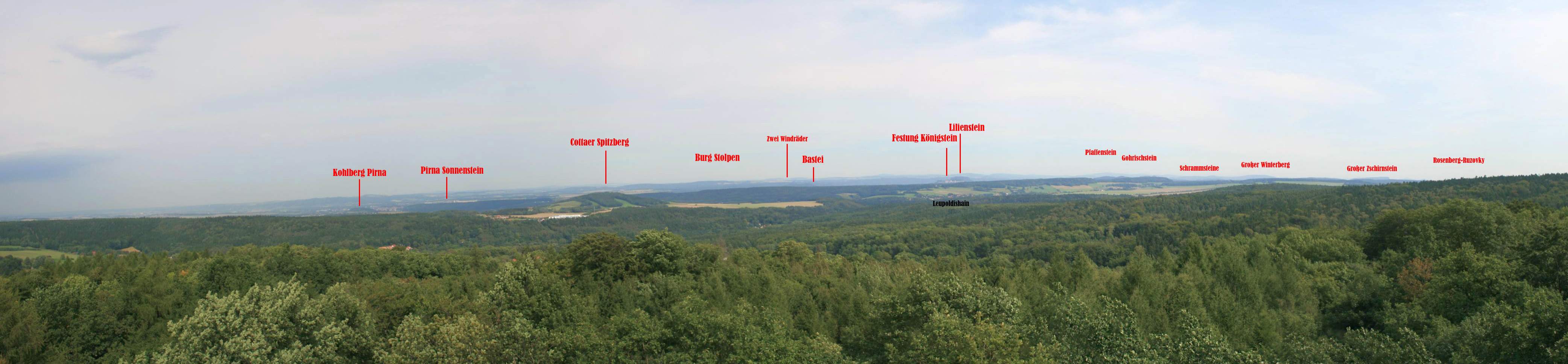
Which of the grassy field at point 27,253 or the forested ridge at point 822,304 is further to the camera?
the grassy field at point 27,253

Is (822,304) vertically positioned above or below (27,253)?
above

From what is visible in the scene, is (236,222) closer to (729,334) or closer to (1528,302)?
(729,334)

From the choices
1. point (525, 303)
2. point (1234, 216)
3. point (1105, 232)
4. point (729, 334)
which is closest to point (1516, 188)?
point (1234, 216)

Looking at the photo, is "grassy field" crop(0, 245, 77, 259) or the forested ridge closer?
the forested ridge

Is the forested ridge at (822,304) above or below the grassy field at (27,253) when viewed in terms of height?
above
